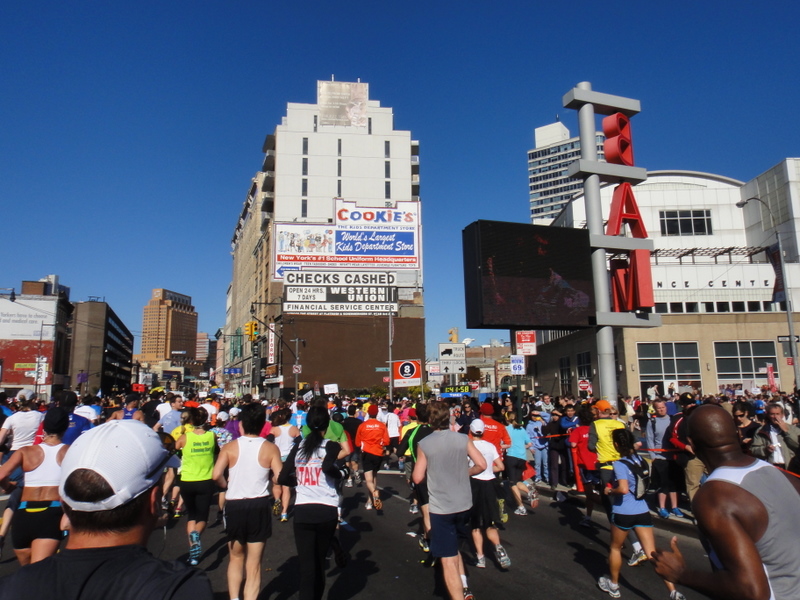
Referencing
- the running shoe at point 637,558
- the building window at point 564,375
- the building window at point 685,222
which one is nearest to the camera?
the running shoe at point 637,558

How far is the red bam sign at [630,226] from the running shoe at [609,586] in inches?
692

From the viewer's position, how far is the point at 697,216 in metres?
45.7

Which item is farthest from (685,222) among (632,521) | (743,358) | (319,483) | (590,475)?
(319,483)

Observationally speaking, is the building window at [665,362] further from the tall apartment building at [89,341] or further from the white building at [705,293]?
the tall apartment building at [89,341]

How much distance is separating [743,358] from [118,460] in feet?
136

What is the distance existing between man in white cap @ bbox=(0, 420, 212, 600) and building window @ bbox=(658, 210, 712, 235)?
48.0 m

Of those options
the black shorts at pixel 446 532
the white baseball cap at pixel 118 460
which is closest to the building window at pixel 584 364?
the black shorts at pixel 446 532

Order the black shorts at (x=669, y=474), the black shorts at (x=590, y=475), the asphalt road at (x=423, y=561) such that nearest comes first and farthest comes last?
the asphalt road at (x=423, y=561) → the black shorts at (x=590, y=475) → the black shorts at (x=669, y=474)

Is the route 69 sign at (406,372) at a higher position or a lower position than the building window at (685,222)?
lower

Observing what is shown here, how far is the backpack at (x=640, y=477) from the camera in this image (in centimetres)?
595

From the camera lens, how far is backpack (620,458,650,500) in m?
5.95

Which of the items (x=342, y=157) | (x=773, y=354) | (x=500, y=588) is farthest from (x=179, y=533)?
(x=342, y=157)

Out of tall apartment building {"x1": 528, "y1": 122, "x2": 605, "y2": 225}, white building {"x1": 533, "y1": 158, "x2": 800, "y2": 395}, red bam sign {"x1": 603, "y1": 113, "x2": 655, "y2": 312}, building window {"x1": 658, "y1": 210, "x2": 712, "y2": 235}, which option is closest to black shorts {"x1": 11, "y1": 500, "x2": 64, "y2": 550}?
red bam sign {"x1": 603, "y1": 113, "x2": 655, "y2": 312}

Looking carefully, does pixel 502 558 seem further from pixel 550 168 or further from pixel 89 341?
pixel 550 168
